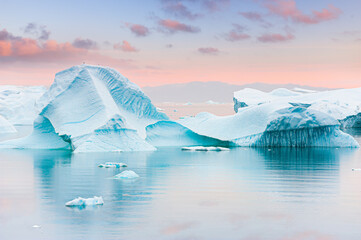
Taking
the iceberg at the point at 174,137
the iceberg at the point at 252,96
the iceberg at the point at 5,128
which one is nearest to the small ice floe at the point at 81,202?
the iceberg at the point at 174,137

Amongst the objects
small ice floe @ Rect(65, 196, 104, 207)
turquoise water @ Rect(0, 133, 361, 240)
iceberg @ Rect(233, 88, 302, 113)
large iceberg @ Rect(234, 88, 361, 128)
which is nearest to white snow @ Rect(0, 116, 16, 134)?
large iceberg @ Rect(234, 88, 361, 128)

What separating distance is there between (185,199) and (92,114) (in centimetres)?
1066

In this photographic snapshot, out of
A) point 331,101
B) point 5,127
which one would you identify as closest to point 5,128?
point 5,127

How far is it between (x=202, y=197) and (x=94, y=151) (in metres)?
9.29

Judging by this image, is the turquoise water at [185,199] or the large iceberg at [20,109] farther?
the large iceberg at [20,109]

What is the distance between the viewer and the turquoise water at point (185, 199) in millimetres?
6477

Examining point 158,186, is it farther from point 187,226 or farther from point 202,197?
point 187,226

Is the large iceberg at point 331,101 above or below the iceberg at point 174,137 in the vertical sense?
above

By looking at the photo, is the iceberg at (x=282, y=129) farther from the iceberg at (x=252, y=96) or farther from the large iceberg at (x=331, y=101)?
the iceberg at (x=252, y=96)

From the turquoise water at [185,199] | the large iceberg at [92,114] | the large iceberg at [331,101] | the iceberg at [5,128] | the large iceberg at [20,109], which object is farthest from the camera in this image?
the large iceberg at [20,109]

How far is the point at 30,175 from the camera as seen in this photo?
12055mm

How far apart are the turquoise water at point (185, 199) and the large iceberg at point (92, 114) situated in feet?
8.36

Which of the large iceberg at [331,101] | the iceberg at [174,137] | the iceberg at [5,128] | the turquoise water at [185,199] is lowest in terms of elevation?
the turquoise water at [185,199]

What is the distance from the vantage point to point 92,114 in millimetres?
18547
